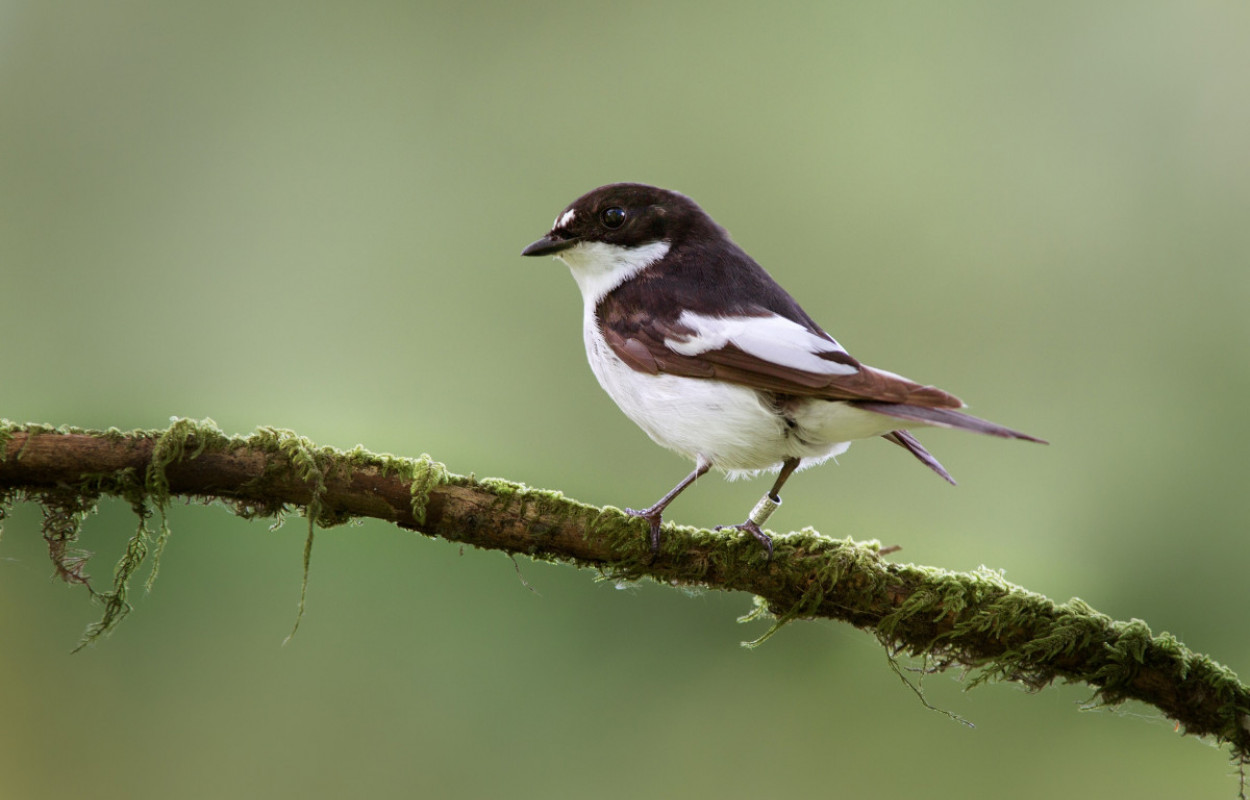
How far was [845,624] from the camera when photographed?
112 inches

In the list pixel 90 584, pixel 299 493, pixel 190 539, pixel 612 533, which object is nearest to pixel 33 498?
pixel 90 584

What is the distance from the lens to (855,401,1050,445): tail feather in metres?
2.34

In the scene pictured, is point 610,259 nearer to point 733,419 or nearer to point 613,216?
point 613,216

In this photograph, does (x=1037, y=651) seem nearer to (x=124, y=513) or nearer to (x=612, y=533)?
(x=612, y=533)

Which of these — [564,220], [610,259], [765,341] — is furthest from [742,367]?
[564,220]

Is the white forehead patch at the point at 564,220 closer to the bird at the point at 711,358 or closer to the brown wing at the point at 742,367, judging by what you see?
the bird at the point at 711,358

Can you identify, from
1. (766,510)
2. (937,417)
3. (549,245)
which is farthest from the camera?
(549,245)

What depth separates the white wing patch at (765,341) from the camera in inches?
110

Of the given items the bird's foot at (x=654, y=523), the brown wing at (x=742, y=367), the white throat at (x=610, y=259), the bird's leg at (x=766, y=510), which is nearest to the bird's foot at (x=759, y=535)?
the bird's leg at (x=766, y=510)

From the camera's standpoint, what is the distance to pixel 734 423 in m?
2.91

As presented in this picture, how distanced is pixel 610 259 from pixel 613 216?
14 cm

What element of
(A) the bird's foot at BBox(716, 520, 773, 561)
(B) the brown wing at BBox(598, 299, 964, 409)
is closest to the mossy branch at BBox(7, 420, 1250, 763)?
(A) the bird's foot at BBox(716, 520, 773, 561)

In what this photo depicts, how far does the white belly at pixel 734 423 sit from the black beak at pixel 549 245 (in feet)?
1.68

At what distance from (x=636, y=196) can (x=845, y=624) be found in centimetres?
155
